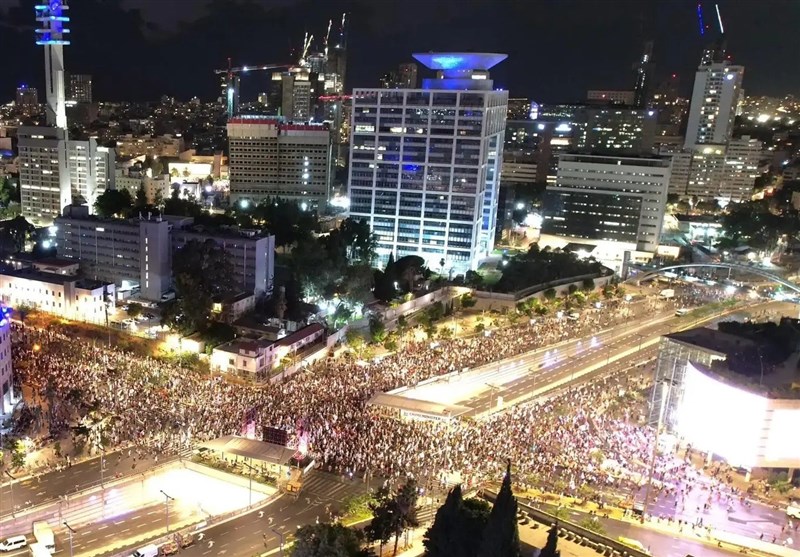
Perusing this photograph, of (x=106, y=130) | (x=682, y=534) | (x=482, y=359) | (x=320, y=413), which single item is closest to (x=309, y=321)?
(x=482, y=359)

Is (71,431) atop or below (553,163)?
below

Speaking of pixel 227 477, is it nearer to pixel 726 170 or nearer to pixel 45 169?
pixel 45 169

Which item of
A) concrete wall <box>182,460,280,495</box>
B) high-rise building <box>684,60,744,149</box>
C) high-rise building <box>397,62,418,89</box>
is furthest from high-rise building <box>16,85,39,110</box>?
concrete wall <box>182,460,280,495</box>

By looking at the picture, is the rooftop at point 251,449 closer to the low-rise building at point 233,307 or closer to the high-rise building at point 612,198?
the low-rise building at point 233,307

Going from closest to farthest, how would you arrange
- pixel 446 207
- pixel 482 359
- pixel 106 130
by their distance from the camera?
pixel 482 359, pixel 446 207, pixel 106 130

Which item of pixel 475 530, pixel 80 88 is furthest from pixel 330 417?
pixel 80 88

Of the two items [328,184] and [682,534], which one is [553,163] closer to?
[328,184]

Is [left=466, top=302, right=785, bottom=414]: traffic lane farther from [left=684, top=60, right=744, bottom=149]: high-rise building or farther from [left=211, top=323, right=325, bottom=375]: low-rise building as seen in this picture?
[left=684, top=60, right=744, bottom=149]: high-rise building
